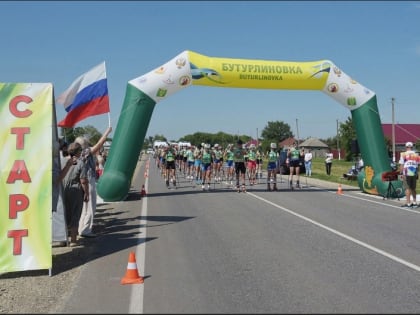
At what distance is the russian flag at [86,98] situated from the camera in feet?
30.7

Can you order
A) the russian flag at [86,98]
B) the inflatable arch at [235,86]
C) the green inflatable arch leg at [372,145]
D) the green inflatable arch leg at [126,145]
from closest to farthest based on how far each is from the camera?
the russian flag at [86,98] < the green inflatable arch leg at [126,145] < the inflatable arch at [235,86] < the green inflatable arch leg at [372,145]

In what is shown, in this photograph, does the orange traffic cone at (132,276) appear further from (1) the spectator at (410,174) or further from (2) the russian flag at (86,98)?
(1) the spectator at (410,174)

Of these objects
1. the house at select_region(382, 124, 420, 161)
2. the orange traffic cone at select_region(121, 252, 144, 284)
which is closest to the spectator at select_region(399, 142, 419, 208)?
the orange traffic cone at select_region(121, 252, 144, 284)

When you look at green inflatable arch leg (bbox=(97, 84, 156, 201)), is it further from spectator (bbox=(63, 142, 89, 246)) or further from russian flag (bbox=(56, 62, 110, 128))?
spectator (bbox=(63, 142, 89, 246))

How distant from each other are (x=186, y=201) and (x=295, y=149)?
6.30 metres

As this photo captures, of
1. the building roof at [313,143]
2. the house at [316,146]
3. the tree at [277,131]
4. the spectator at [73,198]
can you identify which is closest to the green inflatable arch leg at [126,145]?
the spectator at [73,198]

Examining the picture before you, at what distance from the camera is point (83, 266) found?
6836 mm

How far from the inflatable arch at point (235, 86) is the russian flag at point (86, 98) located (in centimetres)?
508

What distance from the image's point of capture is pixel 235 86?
647 inches

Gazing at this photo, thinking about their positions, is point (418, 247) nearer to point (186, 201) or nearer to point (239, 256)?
point (239, 256)

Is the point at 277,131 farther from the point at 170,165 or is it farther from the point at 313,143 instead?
the point at 170,165

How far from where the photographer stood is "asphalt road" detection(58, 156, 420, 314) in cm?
508

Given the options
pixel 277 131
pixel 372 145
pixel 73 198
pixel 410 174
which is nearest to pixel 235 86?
pixel 372 145

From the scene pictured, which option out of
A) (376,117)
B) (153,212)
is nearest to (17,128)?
(153,212)
